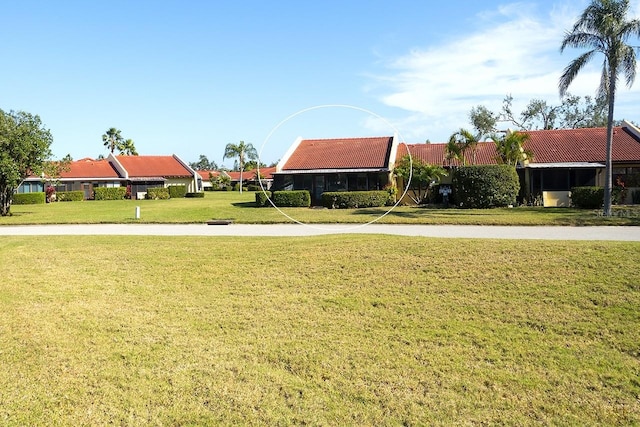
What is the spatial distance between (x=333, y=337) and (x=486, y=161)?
27.6 metres

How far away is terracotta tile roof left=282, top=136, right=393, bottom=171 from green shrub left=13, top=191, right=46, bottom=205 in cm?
2553

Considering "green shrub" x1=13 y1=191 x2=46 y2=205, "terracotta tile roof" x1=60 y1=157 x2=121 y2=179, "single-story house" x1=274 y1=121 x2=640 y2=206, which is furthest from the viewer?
"terracotta tile roof" x1=60 y1=157 x2=121 y2=179

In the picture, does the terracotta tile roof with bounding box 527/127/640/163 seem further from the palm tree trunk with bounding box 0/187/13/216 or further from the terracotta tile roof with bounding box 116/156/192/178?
the terracotta tile roof with bounding box 116/156/192/178

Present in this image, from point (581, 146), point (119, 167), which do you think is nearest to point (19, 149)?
point (119, 167)

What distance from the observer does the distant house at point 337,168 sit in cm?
3219

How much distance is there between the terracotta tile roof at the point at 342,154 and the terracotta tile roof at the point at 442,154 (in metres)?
1.66

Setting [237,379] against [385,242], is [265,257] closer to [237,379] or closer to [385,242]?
[385,242]

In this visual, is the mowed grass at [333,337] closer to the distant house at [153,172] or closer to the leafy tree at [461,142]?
the leafy tree at [461,142]

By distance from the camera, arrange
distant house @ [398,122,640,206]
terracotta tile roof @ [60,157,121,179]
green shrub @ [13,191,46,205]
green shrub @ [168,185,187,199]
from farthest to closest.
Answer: green shrub @ [168,185,187,199]
terracotta tile roof @ [60,157,121,179]
green shrub @ [13,191,46,205]
distant house @ [398,122,640,206]

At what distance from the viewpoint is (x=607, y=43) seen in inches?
854

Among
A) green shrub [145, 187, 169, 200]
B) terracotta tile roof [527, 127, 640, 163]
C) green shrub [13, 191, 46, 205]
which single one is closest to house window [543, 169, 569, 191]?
terracotta tile roof [527, 127, 640, 163]

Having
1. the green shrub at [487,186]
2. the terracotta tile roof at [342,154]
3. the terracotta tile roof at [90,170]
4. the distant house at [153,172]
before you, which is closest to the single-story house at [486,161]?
the terracotta tile roof at [342,154]

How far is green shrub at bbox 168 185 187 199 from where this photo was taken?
5493 centimetres

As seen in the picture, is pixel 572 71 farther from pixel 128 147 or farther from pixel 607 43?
pixel 128 147
